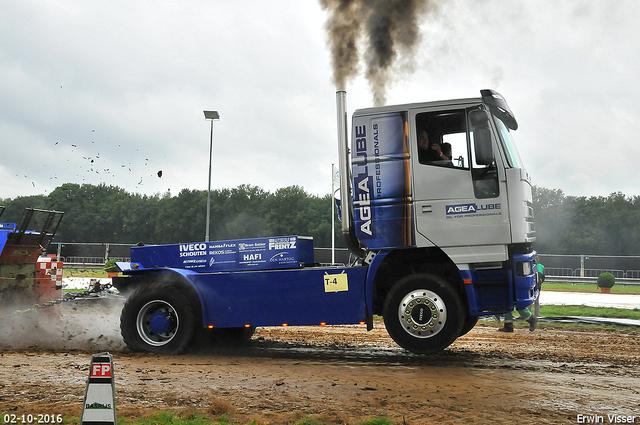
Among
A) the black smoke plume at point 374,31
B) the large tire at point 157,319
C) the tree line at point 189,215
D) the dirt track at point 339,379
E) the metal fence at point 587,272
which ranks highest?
the tree line at point 189,215

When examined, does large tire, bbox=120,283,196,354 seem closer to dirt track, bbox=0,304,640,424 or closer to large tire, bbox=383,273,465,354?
dirt track, bbox=0,304,640,424

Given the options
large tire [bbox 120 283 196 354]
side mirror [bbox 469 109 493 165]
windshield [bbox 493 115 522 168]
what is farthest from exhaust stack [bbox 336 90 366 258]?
large tire [bbox 120 283 196 354]

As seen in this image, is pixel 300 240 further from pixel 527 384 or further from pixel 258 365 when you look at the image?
pixel 527 384

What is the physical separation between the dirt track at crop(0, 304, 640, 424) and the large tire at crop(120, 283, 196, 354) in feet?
0.84

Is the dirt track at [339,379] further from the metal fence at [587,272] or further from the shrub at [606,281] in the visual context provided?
the metal fence at [587,272]

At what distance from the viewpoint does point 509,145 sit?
757 cm

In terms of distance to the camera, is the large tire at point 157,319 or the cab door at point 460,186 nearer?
the cab door at point 460,186

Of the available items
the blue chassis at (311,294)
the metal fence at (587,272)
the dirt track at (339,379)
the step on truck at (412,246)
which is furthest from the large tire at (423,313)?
the metal fence at (587,272)

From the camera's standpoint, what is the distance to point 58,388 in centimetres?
624

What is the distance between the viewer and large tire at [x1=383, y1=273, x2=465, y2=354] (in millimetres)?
7305

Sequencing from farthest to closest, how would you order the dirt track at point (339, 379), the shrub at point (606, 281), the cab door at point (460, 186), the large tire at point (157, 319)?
the shrub at point (606, 281), the large tire at point (157, 319), the cab door at point (460, 186), the dirt track at point (339, 379)

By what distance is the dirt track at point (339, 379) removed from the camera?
540 centimetres

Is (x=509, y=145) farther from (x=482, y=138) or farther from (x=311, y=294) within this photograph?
(x=311, y=294)

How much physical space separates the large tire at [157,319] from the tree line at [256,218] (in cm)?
3614
